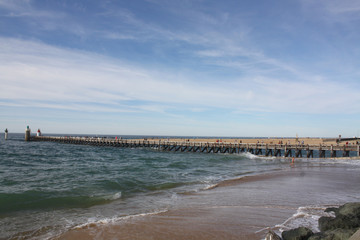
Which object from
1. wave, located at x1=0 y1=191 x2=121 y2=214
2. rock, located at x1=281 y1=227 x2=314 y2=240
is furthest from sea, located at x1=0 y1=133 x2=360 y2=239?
rock, located at x1=281 y1=227 x2=314 y2=240

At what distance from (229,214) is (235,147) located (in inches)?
1347

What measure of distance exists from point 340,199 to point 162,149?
41936 mm

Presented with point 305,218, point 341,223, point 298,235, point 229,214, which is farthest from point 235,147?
point 298,235

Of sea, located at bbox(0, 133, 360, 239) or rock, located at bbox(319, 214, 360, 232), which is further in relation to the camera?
sea, located at bbox(0, 133, 360, 239)

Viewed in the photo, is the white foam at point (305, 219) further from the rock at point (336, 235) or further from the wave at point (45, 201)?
the wave at point (45, 201)

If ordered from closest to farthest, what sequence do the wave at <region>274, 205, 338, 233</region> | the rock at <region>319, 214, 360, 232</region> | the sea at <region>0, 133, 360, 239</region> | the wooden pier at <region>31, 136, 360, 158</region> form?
the rock at <region>319, 214, 360, 232</region> < the wave at <region>274, 205, 338, 233</region> < the sea at <region>0, 133, 360, 239</region> < the wooden pier at <region>31, 136, 360, 158</region>

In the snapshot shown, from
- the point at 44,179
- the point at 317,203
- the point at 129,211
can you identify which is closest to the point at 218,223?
the point at 129,211

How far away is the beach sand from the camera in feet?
25.7

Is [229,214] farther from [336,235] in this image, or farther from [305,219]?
[336,235]

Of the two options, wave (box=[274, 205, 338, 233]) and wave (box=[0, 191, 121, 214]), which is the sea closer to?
wave (box=[0, 191, 121, 214])

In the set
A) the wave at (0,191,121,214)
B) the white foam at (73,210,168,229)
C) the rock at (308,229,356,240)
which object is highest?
the rock at (308,229,356,240)

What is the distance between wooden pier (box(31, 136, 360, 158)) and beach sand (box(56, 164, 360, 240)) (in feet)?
71.4

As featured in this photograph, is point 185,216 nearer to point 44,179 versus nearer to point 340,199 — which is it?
point 340,199

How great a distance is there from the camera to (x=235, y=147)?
43156mm
